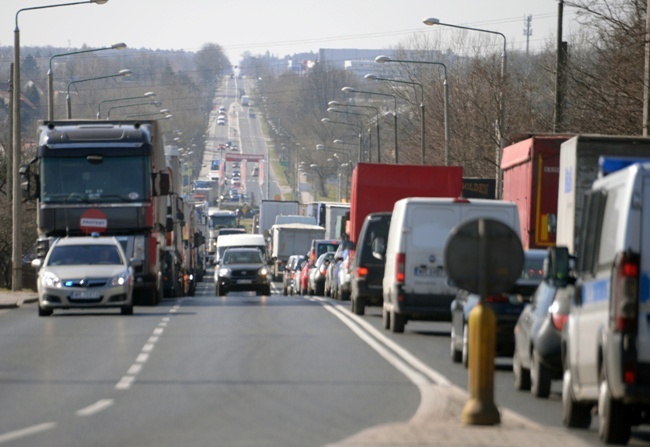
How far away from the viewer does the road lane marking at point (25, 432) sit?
12.0 m

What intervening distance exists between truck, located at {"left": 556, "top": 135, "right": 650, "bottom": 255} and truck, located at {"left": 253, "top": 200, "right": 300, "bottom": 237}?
78.9 metres

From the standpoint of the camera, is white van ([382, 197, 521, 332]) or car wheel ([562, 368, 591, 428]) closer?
car wheel ([562, 368, 591, 428])

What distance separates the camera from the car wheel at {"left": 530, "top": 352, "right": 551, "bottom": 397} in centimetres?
1541

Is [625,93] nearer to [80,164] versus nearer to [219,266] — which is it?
[80,164]

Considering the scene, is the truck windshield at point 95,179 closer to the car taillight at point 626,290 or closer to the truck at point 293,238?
the car taillight at point 626,290

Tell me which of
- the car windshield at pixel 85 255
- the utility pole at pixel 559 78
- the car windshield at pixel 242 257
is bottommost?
the car windshield at pixel 242 257

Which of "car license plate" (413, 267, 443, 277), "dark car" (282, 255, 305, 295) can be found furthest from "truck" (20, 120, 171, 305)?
"dark car" (282, 255, 305, 295)

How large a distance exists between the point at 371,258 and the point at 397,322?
16.4 ft

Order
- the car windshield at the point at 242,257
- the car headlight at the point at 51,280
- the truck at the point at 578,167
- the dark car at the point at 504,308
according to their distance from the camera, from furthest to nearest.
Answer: the car windshield at the point at 242,257, the car headlight at the point at 51,280, the truck at the point at 578,167, the dark car at the point at 504,308

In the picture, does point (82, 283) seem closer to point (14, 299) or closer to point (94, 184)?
point (94, 184)

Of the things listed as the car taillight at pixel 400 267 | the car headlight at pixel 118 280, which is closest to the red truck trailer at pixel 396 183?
the car headlight at pixel 118 280

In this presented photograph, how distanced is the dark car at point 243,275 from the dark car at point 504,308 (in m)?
32.6

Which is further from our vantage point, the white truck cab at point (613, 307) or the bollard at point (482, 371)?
the bollard at point (482, 371)

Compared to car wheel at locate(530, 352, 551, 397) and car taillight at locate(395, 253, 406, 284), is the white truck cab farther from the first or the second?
car taillight at locate(395, 253, 406, 284)
